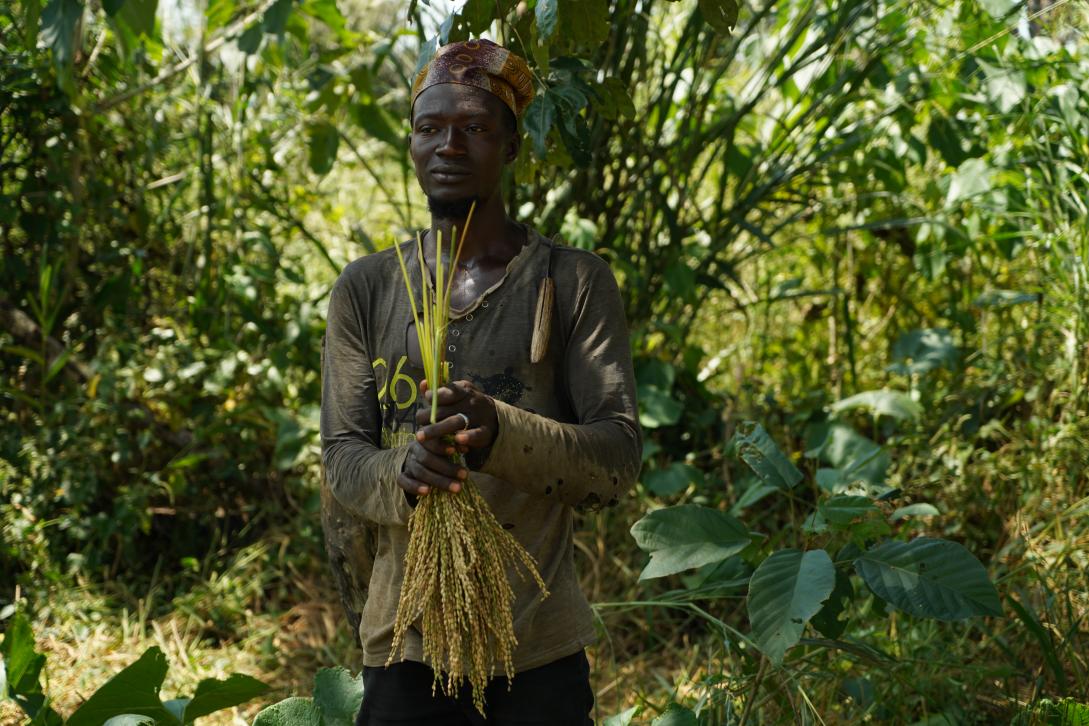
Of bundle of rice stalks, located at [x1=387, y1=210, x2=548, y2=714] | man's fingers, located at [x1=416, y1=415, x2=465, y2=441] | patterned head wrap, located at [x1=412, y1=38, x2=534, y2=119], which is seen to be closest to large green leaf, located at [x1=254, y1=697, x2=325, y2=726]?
bundle of rice stalks, located at [x1=387, y1=210, x2=548, y2=714]

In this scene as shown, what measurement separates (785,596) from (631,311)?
6.11ft

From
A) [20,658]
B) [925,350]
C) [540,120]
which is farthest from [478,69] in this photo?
[925,350]

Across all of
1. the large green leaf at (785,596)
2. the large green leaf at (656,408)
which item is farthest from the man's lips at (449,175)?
the large green leaf at (656,408)

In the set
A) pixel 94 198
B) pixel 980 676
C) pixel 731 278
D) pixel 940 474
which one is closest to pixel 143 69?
pixel 94 198

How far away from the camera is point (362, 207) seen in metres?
6.03

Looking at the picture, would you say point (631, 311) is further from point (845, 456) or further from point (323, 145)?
point (323, 145)

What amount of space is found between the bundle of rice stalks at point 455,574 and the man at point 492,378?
117 mm

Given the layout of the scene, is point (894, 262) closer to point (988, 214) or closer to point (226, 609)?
point (988, 214)

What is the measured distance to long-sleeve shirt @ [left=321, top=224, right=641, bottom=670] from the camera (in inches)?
67.0

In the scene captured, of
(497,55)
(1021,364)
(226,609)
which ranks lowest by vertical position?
(226,609)

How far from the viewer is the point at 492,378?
1.76m

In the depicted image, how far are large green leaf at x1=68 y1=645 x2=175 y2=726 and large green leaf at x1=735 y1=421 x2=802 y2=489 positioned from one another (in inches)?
46.6

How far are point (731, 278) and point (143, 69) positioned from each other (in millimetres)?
2262

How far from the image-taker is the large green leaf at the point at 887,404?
3.41 metres
